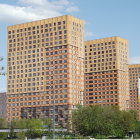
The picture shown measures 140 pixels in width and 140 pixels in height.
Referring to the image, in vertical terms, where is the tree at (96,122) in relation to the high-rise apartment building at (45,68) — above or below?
below

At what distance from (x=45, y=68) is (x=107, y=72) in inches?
1728

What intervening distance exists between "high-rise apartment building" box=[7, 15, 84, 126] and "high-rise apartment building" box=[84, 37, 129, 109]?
96.2 feet

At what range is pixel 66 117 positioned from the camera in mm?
153875

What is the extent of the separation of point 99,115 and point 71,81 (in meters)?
56.7

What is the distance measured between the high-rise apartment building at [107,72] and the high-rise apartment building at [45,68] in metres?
29.3

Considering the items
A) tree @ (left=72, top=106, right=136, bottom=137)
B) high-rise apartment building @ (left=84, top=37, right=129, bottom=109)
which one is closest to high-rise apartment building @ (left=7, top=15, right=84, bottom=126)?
high-rise apartment building @ (left=84, top=37, right=129, bottom=109)

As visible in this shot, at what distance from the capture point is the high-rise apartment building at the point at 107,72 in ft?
615

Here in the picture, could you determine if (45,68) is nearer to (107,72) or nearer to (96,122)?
(107,72)

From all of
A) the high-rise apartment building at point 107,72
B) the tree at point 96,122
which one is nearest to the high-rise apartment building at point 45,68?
the high-rise apartment building at point 107,72

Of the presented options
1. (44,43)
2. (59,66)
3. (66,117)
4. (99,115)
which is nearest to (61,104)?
(66,117)

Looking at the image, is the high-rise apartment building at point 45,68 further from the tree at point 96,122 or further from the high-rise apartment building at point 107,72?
the tree at point 96,122

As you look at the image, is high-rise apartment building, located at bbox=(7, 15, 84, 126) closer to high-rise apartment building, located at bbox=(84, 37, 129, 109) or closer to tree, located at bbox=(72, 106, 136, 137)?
high-rise apartment building, located at bbox=(84, 37, 129, 109)

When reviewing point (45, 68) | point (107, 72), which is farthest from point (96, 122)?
point (107, 72)

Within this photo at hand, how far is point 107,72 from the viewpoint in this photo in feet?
628
